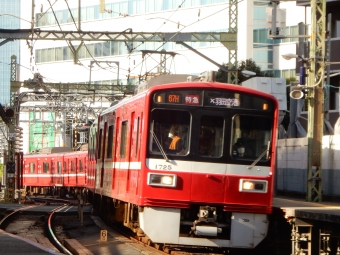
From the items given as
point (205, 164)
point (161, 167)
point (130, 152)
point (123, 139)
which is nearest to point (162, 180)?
point (161, 167)

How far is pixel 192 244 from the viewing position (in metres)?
13.0

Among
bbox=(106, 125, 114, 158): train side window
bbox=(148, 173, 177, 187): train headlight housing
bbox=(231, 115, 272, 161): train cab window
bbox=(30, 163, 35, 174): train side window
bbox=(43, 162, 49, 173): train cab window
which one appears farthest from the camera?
bbox=(30, 163, 35, 174): train side window

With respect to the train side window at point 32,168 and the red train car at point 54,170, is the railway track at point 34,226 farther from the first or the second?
the train side window at point 32,168

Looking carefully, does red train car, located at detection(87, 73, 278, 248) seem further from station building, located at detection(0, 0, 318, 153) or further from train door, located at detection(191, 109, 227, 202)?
station building, located at detection(0, 0, 318, 153)

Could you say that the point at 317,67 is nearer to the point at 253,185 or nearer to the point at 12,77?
the point at 253,185

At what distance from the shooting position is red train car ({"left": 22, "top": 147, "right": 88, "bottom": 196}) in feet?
125

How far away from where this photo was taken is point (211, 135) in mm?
13273

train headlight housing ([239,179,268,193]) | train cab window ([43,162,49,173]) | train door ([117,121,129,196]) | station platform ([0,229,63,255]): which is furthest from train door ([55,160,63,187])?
train headlight housing ([239,179,268,193])

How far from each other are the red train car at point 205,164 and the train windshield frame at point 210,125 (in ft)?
0.05

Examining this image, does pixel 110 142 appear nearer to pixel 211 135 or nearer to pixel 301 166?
pixel 211 135

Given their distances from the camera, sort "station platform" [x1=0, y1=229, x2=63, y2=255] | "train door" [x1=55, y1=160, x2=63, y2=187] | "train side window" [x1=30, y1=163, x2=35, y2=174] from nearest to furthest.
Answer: "station platform" [x1=0, y1=229, x2=63, y2=255], "train door" [x1=55, y1=160, x2=63, y2=187], "train side window" [x1=30, y1=163, x2=35, y2=174]

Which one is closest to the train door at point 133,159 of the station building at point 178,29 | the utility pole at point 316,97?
the utility pole at point 316,97

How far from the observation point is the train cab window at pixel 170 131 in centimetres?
1307

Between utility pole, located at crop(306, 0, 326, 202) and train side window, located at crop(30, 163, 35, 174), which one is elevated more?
utility pole, located at crop(306, 0, 326, 202)
